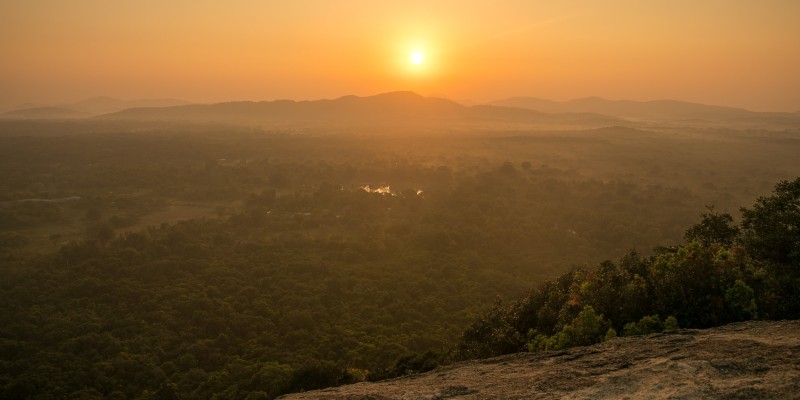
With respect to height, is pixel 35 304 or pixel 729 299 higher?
pixel 729 299

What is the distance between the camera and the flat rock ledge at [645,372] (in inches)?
412

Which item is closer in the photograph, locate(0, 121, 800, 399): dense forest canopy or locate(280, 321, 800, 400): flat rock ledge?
locate(280, 321, 800, 400): flat rock ledge

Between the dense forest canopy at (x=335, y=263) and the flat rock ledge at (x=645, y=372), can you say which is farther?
the dense forest canopy at (x=335, y=263)

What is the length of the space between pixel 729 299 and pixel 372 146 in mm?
143283

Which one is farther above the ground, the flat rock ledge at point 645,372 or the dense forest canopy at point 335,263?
the flat rock ledge at point 645,372

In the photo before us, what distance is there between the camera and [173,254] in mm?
55250

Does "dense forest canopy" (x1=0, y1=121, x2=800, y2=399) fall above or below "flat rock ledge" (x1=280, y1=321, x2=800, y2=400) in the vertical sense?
below

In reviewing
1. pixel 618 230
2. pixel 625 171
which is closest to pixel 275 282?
pixel 618 230

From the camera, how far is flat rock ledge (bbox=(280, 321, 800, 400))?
10.5 m

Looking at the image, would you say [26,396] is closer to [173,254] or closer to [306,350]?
[306,350]

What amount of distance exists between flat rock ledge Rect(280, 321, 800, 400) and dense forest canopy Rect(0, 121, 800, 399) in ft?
10.1

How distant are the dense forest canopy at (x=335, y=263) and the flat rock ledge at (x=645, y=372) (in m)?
3.09

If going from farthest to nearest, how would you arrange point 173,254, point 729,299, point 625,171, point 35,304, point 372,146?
1. point 372,146
2. point 625,171
3. point 173,254
4. point 35,304
5. point 729,299

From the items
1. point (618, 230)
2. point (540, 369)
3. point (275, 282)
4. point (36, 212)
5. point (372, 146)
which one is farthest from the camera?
point (372, 146)
